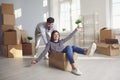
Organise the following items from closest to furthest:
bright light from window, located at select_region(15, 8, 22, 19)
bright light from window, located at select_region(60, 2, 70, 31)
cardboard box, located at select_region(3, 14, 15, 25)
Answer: cardboard box, located at select_region(3, 14, 15, 25)
bright light from window, located at select_region(15, 8, 22, 19)
bright light from window, located at select_region(60, 2, 70, 31)

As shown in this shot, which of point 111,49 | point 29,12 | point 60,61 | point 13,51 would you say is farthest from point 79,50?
point 29,12

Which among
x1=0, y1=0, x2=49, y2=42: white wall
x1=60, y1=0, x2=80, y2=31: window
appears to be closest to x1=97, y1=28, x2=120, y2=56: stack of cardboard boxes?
x1=60, y1=0, x2=80, y2=31: window

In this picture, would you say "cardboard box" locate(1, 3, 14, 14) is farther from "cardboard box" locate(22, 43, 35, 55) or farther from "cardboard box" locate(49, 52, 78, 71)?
"cardboard box" locate(49, 52, 78, 71)

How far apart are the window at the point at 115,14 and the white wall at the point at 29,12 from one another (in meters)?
2.90

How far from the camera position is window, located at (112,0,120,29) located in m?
6.96

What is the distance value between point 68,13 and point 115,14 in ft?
7.46

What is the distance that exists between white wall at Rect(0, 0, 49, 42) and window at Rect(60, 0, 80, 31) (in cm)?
101

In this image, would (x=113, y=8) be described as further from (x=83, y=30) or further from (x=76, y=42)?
(x=76, y=42)

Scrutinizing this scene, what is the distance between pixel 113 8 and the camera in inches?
278

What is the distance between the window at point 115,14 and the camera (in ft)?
22.9

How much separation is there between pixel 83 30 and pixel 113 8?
52.1 inches

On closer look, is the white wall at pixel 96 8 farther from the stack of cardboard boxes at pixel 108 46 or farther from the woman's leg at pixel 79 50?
the woman's leg at pixel 79 50

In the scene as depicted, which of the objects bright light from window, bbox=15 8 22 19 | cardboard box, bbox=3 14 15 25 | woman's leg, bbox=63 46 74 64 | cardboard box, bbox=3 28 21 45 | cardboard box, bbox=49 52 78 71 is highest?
bright light from window, bbox=15 8 22 19

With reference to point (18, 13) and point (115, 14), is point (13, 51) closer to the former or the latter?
point (18, 13)
